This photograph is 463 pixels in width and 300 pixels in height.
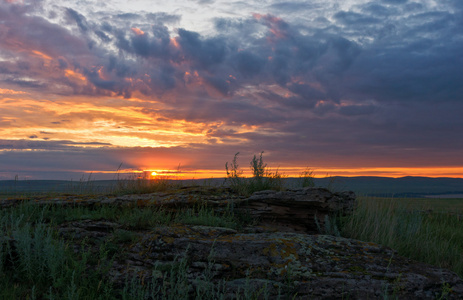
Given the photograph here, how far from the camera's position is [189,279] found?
171 inches

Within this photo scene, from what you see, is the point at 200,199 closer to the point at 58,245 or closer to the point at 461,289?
the point at 58,245

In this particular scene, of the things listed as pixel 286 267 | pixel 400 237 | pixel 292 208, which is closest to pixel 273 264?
pixel 286 267

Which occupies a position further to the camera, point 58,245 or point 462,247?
point 462,247

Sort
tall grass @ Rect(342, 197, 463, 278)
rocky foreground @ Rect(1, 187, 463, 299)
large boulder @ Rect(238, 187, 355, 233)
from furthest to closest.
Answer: tall grass @ Rect(342, 197, 463, 278), large boulder @ Rect(238, 187, 355, 233), rocky foreground @ Rect(1, 187, 463, 299)

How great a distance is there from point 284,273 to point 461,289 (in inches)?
99.8

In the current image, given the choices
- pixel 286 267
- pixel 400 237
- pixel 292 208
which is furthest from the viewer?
pixel 400 237

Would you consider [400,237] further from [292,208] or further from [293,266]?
[293,266]

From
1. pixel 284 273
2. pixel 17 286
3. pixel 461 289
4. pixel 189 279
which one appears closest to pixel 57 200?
pixel 17 286

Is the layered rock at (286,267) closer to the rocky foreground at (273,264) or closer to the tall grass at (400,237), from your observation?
the rocky foreground at (273,264)

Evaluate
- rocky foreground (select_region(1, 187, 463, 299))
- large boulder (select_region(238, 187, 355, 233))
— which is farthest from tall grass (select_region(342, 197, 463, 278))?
rocky foreground (select_region(1, 187, 463, 299))

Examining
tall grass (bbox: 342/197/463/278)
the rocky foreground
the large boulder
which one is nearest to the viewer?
the rocky foreground

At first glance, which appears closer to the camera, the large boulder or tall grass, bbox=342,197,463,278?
the large boulder

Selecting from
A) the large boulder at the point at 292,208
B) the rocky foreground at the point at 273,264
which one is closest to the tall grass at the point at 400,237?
the large boulder at the point at 292,208

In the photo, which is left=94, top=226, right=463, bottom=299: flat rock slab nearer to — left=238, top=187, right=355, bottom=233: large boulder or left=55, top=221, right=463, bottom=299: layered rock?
left=55, top=221, right=463, bottom=299: layered rock
